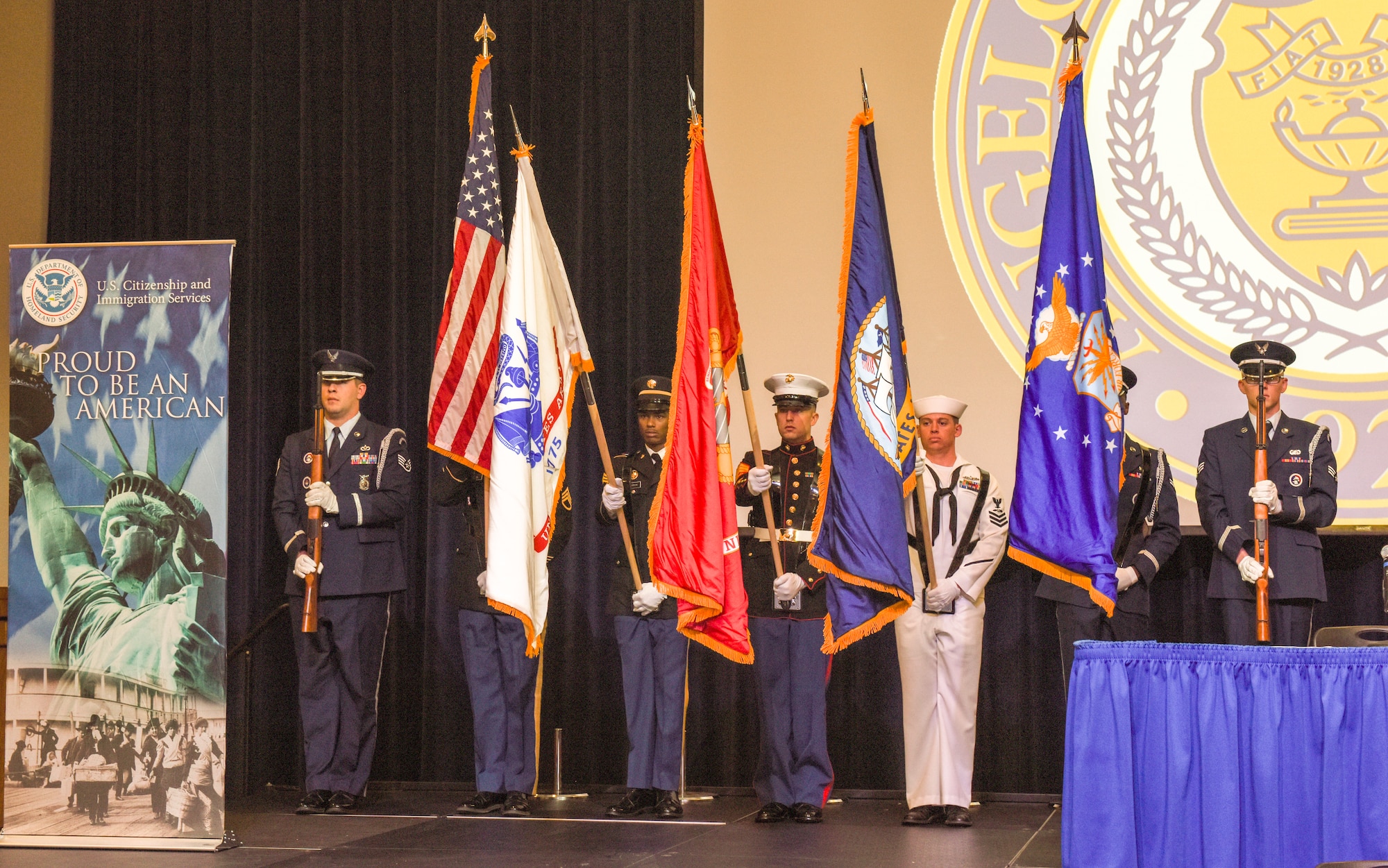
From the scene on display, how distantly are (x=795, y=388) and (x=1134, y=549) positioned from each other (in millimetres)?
1538

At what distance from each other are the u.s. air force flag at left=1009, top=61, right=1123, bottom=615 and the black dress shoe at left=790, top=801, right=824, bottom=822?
4.82 feet

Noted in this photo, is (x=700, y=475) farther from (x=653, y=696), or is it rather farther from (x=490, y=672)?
(x=490, y=672)

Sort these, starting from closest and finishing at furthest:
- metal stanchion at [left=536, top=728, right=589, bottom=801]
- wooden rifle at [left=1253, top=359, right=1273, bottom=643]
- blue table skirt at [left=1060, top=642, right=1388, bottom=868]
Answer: blue table skirt at [left=1060, top=642, right=1388, bottom=868] < wooden rifle at [left=1253, top=359, right=1273, bottom=643] < metal stanchion at [left=536, top=728, right=589, bottom=801]

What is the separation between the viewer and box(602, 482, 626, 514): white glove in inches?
223

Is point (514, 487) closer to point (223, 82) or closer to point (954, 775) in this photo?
point (954, 775)

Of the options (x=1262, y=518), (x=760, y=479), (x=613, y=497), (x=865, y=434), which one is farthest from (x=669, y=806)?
(x=1262, y=518)

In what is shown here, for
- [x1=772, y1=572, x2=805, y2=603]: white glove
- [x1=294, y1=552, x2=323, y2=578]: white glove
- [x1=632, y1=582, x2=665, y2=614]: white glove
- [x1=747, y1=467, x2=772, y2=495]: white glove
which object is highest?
[x1=747, y1=467, x2=772, y2=495]: white glove

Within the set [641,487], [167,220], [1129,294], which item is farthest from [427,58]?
[1129,294]

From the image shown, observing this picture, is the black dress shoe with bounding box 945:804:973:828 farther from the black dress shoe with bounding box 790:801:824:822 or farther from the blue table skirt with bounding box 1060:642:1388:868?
the blue table skirt with bounding box 1060:642:1388:868

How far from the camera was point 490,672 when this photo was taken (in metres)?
5.77

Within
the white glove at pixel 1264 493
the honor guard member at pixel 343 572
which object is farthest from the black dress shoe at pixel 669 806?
the white glove at pixel 1264 493

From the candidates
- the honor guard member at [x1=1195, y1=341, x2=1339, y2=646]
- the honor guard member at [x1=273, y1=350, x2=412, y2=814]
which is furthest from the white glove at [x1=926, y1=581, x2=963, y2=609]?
the honor guard member at [x1=273, y1=350, x2=412, y2=814]

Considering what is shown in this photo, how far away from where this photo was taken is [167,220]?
7.34m

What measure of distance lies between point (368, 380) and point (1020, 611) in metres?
3.44
